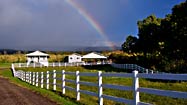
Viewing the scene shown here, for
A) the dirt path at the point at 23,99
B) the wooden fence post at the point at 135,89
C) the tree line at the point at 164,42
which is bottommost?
the dirt path at the point at 23,99

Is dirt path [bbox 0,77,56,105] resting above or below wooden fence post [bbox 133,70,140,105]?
below

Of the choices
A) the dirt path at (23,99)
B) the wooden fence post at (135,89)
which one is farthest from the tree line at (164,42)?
the wooden fence post at (135,89)

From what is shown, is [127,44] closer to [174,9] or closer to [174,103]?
[174,9]

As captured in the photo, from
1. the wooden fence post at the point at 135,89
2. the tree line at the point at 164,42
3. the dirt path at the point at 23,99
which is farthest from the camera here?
the tree line at the point at 164,42

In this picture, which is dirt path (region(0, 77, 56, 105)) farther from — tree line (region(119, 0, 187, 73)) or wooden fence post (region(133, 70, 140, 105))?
tree line (region(119, 0, 187, 73))

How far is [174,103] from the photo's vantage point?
16.1 m

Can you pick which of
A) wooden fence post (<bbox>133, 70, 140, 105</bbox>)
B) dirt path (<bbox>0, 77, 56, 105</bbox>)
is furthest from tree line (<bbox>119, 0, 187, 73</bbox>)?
wooden fence post (<bbox>133, 70, 140, 105</bbox>)

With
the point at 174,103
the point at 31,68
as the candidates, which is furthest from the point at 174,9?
the point at 174,103

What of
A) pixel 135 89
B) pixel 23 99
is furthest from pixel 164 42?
pixel 135 89

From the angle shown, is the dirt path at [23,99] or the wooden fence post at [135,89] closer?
the wooden fence post at [135,89]

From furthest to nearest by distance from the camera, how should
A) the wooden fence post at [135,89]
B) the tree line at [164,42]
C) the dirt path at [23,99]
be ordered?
the tree line at [164,42] → the dirt path at [23,99] → the wooden fence post at [135,89]

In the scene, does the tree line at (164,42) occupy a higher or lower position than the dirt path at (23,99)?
higher

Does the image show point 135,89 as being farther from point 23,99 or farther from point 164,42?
point 164,42

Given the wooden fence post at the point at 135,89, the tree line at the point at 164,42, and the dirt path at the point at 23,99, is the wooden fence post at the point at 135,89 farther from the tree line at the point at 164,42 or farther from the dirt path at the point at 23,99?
the tree line at the point at 164,42
